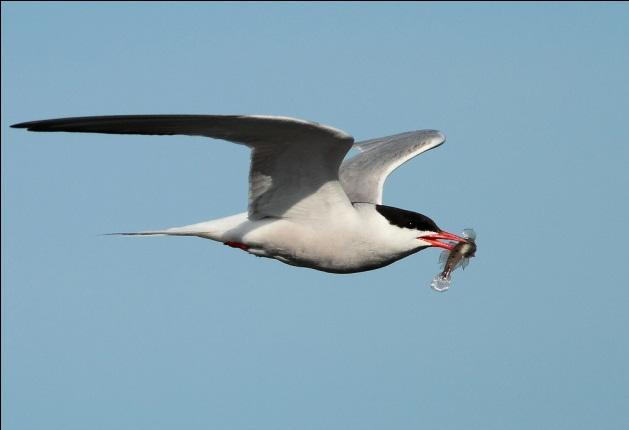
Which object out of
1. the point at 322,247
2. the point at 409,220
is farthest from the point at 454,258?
the point at 322,247

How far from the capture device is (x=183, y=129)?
25.3 ft

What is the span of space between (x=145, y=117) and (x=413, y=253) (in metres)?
3.32

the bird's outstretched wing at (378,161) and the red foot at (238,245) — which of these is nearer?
the red foot at (238,245)

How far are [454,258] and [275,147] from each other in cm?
213

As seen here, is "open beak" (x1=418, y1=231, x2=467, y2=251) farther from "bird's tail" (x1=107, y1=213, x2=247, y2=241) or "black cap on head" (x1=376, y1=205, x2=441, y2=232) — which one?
"bird's tail" (x1=107, y1=213, x2=247, y2=241)

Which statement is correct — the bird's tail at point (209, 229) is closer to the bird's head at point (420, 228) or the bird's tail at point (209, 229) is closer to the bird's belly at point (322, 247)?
the bird's belly at point (322, 247)

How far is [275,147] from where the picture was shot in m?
8.82

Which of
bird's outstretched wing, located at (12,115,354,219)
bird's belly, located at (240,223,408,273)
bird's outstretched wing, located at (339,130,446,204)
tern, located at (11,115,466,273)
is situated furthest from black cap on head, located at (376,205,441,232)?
bird's outstretched wing, located at (339,130,446,204)

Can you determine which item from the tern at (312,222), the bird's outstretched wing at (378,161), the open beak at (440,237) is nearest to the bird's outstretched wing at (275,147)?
the tern at (312,222)

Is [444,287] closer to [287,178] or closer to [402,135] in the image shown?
[287,178]

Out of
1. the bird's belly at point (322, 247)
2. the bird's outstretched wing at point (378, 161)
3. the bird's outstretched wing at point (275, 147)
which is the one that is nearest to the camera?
the bird's outstretched wing at point (275, 147)

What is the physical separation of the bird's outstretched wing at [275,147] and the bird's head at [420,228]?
426 millimetres

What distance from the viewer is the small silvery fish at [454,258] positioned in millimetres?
9797

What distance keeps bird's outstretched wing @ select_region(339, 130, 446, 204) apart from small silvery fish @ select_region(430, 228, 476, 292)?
1.21 metres
